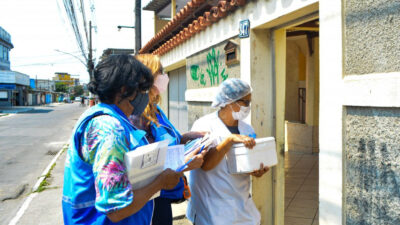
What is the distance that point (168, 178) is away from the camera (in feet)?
5.40

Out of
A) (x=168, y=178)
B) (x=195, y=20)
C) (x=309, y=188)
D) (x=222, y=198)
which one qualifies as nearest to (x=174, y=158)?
(x=168, y=178)

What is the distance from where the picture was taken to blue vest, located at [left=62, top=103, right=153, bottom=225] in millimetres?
1408

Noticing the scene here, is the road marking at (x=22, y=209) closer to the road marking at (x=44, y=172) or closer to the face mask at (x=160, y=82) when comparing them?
the road marking at (x=44, y=172)

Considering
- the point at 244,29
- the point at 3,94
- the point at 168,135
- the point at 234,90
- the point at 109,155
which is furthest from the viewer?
the point at 3,94

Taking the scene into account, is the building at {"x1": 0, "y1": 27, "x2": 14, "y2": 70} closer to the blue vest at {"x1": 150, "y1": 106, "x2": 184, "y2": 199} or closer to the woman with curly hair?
the blue vest at {"x1": 150, "y1": 106, "x2": 184, "y2": 199}

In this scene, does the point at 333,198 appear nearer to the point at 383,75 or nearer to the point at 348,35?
the point at 383,75

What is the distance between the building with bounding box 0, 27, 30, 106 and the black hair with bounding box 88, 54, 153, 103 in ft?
146

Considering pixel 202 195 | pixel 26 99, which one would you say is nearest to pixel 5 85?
pixel 26 99

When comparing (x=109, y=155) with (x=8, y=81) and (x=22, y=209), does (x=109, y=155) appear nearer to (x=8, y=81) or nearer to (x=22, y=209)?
(x=22, y=209)

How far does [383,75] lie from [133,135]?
4.86ft

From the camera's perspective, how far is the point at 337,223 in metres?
2.29

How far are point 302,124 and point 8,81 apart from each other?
40.9 m

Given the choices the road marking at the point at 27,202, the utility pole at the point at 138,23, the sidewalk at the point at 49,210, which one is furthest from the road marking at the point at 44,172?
the utility pole at the point at 138,23

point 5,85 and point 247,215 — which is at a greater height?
point 5,85
